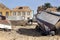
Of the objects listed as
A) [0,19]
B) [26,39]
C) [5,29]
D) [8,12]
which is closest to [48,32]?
[26,39]

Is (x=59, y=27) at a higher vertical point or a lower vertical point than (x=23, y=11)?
higher

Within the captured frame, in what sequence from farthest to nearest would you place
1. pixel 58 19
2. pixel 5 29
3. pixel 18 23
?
pixel 18 23
pixel 5 29
pixel 58 19

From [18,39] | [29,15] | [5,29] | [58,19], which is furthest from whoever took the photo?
[29,15]

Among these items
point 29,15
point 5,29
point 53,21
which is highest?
point 53,21

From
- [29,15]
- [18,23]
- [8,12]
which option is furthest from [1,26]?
[29,15]

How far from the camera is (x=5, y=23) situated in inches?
894

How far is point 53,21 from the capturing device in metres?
19.3

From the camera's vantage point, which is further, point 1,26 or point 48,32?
point 1,26

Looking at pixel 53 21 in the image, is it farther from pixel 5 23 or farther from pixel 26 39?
pixel 5 23

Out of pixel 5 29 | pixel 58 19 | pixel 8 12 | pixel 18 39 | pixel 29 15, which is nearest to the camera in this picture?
pixel 18 39

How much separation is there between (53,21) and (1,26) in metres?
5.59

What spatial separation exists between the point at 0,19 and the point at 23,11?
63.8m

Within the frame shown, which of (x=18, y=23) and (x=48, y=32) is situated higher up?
(x=48, y=32)

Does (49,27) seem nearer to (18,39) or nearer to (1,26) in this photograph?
(18,39)
